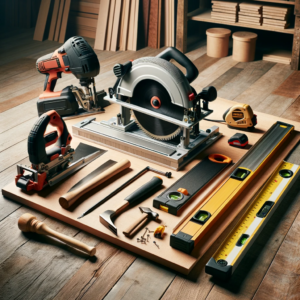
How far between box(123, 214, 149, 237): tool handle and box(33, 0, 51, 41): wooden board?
423 centimetres

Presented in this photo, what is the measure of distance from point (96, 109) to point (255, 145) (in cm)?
136

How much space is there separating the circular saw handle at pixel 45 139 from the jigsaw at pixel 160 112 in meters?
0.46

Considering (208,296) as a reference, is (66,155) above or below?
above

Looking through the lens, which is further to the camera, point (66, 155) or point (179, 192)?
point (66, 155)

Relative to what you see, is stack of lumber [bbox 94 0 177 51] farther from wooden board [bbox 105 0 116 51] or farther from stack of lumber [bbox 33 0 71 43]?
stack of lumber [bbox 33 0 71 43]

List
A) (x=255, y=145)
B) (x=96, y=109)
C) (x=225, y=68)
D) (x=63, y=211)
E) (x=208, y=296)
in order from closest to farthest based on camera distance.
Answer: (x=208, y=296), (x=63, y=211), (x=255, y=145), (x=96, y=109), (x=225, y=68)

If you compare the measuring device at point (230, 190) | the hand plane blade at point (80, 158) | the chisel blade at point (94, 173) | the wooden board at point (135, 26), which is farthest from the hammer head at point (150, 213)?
the wooden board at point (135, 26)

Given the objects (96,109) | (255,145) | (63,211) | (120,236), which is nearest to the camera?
(120,236)

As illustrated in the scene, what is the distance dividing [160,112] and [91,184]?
0.72 meters

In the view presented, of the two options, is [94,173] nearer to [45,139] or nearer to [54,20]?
[45,139]

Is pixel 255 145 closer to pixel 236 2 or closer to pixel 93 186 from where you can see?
pixel 93 186

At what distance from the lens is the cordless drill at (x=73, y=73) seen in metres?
3.40

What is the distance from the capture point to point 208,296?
79.3 inches

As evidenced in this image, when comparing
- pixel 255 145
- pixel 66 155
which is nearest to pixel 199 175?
pixel 255 145
